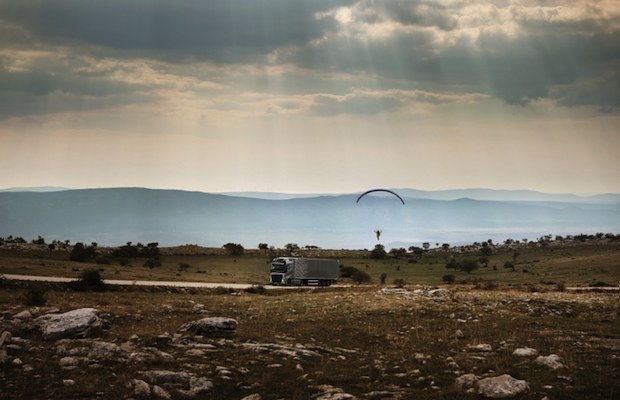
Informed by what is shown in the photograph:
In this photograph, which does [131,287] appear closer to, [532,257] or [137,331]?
[137,331]

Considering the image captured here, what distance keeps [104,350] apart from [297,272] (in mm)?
52285

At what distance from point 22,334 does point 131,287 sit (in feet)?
98.4

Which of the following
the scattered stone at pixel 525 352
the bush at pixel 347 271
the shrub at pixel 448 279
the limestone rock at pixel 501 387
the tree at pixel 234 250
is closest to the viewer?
the limestone rock at pixel 501 387

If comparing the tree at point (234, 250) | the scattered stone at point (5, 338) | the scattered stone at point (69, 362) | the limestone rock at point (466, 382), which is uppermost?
the tree at point (234, 250)

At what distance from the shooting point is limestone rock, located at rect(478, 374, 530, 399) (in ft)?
60.0

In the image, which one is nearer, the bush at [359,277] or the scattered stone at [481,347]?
the scattered stone at [481,347]

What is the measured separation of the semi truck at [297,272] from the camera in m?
72.4

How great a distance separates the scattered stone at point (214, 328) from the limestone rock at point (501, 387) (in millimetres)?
12690

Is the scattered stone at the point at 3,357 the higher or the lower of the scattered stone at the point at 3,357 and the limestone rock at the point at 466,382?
the higher

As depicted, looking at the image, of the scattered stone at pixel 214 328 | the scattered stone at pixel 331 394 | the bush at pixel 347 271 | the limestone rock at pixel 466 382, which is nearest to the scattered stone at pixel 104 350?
Result: the scattered stone at pixel 214 328

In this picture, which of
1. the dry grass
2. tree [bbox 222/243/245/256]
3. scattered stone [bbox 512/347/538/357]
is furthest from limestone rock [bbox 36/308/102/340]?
tree [bbox 222/243/245/256]

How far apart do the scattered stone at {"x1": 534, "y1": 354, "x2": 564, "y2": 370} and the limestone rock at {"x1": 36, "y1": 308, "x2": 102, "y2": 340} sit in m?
20.8

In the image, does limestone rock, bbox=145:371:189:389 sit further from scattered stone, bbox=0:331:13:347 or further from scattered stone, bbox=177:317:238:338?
scattered stone, bbox=0:331:13:347

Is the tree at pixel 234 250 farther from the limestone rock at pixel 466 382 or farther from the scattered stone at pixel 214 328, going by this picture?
the limestone rock at pixel 466 382
